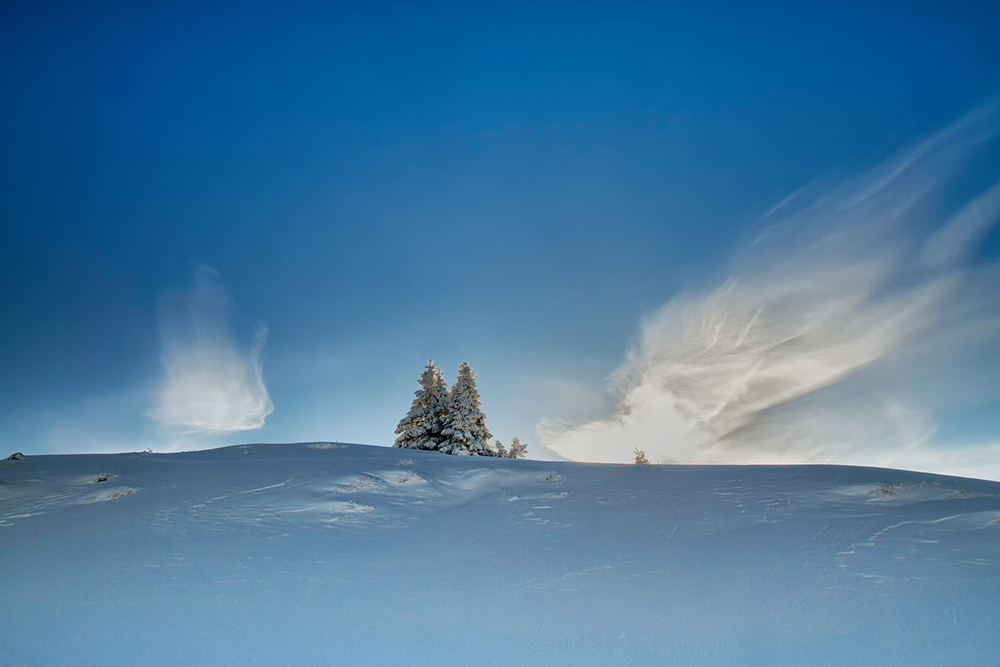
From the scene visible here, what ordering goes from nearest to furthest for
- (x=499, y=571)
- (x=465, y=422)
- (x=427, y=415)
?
(x=499, y=571), (x=465, y=422), (x=427, y=415)

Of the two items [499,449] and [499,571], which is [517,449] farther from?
[499,571]

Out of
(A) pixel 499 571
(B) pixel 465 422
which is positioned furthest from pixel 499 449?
(A) pixel 499 571

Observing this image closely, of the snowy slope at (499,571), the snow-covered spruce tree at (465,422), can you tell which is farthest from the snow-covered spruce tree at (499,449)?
the snowy slope at (499,571)

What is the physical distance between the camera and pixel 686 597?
482 cm

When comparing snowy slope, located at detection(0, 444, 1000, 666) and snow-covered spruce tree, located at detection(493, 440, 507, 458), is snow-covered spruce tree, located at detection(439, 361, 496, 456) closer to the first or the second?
snow-covered spruce tree, located at detection(493, 440, 507, 458)

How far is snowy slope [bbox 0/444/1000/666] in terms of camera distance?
160 inches

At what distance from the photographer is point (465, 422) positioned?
2542 centimetres

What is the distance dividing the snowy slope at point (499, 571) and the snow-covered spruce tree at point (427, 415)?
16578 mm

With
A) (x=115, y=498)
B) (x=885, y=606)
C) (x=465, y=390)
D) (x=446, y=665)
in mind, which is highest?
(x=465, y=390)

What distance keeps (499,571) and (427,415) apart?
21578mm

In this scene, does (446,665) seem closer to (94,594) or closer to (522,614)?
(522,614)

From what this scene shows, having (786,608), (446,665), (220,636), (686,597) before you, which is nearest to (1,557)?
(220,636)

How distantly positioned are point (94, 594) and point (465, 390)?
21172mm

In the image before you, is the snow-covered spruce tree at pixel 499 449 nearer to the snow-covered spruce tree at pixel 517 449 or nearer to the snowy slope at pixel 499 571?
the snow-covered spruce tree at pixel 517 449
